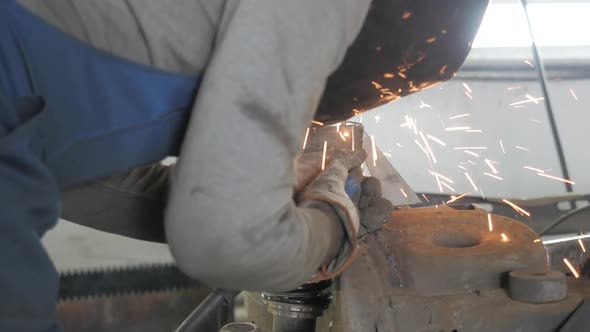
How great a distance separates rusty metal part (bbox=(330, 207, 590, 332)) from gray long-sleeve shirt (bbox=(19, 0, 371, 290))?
1.69 feet

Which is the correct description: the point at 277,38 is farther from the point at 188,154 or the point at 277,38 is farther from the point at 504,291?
the point at 504,291

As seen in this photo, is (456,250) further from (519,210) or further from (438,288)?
(519,210)

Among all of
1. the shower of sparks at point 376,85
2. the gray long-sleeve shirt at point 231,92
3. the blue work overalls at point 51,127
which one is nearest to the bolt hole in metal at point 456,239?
the shower of sparks at point 376,85

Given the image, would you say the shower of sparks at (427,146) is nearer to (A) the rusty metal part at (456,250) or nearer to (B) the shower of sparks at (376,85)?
(A) the rusty metal part at (456,250)

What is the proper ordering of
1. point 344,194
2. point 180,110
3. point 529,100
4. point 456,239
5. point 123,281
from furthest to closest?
point 529,100 → point 123,281 → point 456,239 → point 344,194 → point 180,110

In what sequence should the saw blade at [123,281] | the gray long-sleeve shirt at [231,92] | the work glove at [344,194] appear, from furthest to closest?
the saw blade at [123,281] → the work glove at [344,194] → the gray long-sleeve shirt at [231,92]

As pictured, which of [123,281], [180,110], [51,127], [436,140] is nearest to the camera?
[51,127]

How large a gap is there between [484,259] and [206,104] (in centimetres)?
84

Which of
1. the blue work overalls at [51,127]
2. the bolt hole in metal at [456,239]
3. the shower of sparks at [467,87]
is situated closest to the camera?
the blue work overalls at [51,127]

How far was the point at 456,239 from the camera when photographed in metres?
1.60

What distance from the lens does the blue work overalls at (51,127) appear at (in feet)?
2.53

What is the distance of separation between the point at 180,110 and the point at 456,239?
0.90 meters

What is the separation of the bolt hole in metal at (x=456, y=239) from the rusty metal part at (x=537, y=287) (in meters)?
0.17

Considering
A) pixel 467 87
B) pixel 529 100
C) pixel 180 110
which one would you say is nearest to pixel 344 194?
pixel 180 110
